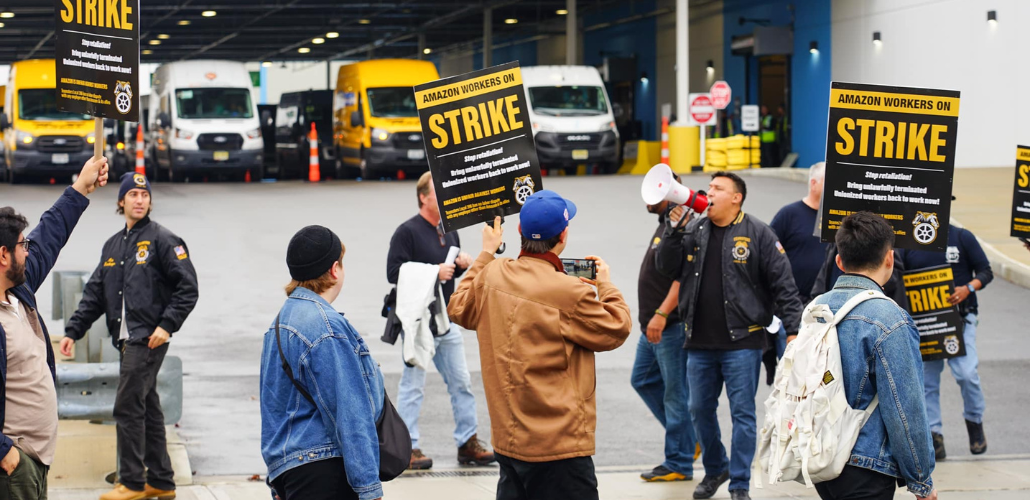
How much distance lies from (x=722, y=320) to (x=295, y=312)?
3408 mm

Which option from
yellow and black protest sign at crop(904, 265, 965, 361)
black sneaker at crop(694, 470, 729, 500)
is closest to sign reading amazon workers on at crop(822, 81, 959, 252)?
yellow and black protest sign at crop(904, 265, 965, 361)

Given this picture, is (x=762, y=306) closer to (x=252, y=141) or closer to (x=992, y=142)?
(x=992, y=142)

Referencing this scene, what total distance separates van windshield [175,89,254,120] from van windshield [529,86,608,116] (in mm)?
6880

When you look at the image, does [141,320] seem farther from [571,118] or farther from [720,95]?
[571,118]

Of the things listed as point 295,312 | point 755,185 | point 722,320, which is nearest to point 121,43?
point 295,312

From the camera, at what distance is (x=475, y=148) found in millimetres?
6309

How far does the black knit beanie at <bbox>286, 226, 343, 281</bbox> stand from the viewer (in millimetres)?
4328

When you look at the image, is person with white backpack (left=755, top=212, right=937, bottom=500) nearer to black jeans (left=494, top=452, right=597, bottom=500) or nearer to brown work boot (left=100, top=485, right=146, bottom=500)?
black jeans (left=494, top=452, right=597, bottom=500)

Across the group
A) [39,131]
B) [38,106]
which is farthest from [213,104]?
[39,131]

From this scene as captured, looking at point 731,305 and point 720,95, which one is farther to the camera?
point 720,95

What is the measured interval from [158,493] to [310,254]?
348cm

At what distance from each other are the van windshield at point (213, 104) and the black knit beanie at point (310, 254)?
1026 inches

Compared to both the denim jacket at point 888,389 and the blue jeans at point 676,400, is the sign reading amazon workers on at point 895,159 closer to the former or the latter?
the blue jeans at point 676,400

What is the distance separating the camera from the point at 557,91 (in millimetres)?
30984
